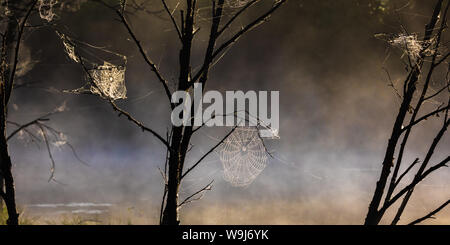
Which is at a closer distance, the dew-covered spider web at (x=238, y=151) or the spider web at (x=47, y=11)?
the spider web at (x=47, y=11)

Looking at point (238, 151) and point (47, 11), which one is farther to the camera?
point (238, 151)

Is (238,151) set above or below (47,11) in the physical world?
above

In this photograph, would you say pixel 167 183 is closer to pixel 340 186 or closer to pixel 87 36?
pixel 340 186

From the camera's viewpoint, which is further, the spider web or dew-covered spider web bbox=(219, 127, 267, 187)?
dew-covered spider web bbox=(219, 127, 267, 187)

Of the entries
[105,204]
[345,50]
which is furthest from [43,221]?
[345,50]

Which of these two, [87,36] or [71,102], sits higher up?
[87,36]

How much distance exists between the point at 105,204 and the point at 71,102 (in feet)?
17.2

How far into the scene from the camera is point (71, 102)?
13.7 metres

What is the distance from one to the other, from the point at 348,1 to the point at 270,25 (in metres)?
2.30

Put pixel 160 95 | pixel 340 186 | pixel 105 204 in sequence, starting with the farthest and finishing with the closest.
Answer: pixel 160 95 → pixel 340 186 → pixel 105 204

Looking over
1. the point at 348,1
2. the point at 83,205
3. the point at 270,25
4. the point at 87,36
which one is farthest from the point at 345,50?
the point at 83,205
